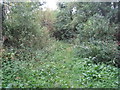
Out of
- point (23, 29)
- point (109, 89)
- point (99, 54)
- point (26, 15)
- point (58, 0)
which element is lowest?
point (109, 89)

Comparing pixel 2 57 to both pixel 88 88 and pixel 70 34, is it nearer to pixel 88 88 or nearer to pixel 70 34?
pixel 88 88

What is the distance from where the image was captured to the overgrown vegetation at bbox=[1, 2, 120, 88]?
3127 mm

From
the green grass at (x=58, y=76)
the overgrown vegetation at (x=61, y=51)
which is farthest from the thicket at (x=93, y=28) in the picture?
the green grass at (x=58, y=76)

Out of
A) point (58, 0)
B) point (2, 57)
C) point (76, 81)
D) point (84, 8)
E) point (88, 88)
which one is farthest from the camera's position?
point (58, 0)

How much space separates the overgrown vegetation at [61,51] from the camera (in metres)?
3.13

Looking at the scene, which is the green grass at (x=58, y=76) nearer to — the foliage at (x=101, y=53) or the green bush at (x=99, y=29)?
the foliage at (x=101, y=53)

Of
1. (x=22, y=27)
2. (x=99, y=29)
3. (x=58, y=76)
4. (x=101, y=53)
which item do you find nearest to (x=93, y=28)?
(x=99, y=29)

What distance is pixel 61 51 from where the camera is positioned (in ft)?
20.0

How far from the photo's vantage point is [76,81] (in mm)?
3104

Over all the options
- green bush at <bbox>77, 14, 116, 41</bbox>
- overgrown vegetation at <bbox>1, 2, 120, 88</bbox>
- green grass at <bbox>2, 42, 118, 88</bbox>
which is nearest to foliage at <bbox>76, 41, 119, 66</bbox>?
overgrown vegetation at <bbox>1, 2, 120, 88</bbox>

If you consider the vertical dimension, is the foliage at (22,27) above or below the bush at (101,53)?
above

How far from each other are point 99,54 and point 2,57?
9.46ft

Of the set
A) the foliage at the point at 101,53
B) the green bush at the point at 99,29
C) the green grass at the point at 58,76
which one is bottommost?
A: the green grass at the point at 58,76

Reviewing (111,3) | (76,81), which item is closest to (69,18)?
(111,3)
